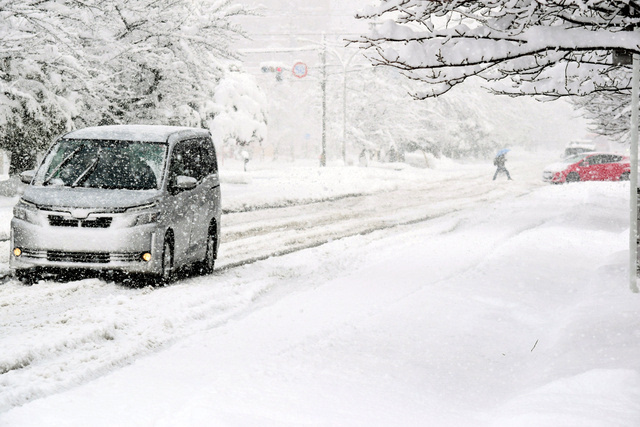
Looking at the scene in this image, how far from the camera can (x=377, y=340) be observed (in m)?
7.29

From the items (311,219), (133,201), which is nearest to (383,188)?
(311,219)

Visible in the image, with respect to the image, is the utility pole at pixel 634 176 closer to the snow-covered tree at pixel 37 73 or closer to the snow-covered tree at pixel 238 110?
the snow-covered tree at pixel 37 73

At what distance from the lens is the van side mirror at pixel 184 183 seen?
10.7 m

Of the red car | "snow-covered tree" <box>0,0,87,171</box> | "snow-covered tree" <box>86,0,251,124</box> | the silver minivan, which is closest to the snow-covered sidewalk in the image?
the silver minivan

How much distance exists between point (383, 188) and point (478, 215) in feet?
42.3

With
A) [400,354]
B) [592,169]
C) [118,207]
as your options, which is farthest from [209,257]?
[592,169]

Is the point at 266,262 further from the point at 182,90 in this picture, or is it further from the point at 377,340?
the point at 182,90

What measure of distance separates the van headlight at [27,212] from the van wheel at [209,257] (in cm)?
241

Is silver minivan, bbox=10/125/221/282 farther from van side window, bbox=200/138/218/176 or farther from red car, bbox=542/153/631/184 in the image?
red car, bbox=542/153/631/184

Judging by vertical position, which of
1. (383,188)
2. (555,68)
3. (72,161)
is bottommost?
(383,188)

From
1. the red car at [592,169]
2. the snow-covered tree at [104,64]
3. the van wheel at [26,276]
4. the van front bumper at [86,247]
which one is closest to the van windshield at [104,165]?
the van front bumper at [86,247]

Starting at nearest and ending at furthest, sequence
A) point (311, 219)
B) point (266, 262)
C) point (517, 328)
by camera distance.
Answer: point (517, 328)
point (266, 262)
point (311, 219)

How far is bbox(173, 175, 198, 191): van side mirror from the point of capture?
10.7m

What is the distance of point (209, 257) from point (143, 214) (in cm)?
198
